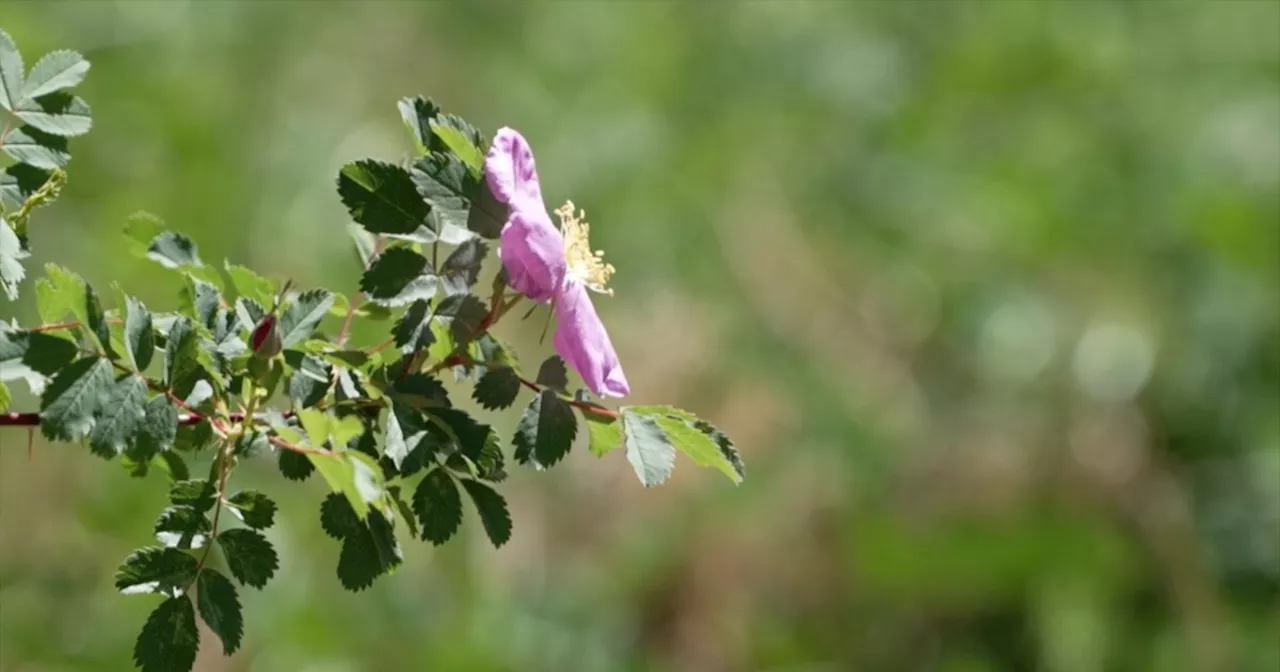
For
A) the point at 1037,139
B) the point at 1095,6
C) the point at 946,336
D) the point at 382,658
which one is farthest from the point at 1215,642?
the point at 1095,6

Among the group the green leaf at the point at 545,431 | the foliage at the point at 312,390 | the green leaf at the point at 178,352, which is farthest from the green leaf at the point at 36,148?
the green leaf at the point at 545,431

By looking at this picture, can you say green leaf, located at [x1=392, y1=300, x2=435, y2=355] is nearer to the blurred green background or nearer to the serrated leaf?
the serrated leaf

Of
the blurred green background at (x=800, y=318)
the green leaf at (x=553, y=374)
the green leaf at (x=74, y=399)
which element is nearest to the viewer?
the green leaf at (x=74, y=399)

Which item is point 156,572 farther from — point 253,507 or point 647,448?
point 647,448

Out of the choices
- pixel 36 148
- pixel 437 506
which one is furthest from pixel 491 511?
pixel 36 148

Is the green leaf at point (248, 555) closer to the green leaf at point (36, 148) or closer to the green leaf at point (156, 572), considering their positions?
the green leaf at point (156, 572)
